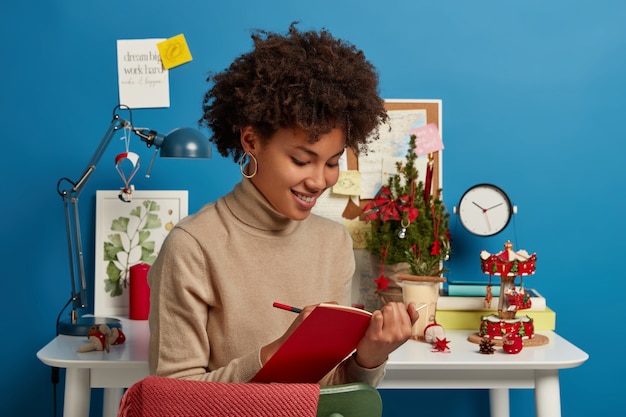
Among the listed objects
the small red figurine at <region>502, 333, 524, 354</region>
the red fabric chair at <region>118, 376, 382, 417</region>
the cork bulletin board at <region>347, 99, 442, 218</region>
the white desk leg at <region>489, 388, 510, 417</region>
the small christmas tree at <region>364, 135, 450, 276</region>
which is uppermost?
the cork bulletin board at <region>347, 99, 442, 218</region>

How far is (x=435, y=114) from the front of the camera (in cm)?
224

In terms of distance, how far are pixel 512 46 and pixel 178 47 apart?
86 cm

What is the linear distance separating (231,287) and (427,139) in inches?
39.3

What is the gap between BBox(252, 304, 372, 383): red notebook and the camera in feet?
3.81

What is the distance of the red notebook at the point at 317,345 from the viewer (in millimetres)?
1162

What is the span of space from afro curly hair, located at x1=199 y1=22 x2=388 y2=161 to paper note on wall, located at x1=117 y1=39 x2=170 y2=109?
0.83 metres

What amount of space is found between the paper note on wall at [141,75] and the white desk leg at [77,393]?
2.53 feet

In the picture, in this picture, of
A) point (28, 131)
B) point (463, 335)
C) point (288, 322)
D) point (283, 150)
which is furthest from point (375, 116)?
point (28, 131)

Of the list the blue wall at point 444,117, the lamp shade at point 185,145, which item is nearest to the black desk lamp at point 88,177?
the lamp shade at point 185,145

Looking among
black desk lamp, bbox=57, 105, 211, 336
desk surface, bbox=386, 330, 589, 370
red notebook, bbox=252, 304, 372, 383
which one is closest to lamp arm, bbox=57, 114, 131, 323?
black desk lamp, bbox=57, 105, 211, 336

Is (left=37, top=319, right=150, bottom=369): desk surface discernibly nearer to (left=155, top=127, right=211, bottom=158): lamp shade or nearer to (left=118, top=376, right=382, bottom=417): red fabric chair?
(left=155, top=127, right=211, bottom=158): lamp shade

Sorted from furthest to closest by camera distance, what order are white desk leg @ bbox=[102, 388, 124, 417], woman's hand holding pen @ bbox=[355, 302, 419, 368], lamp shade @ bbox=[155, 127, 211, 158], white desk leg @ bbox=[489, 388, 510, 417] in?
white desk leg @ bbox=[489, 388, 510, 417] < white desk leg @ bbox=[102, 388, 124, 417] < lamp shade @ bbox=[155, 127, 211, 158] < woman's hand holding pen @ bbox=[355, 302, 419, 368]

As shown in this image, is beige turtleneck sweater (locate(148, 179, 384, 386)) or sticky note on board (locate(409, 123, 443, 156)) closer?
beige turtleneck sweater (locate(148, 179, 384, 386))

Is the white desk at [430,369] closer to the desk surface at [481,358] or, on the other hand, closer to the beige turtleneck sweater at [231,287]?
the desk surface at [481,358]
